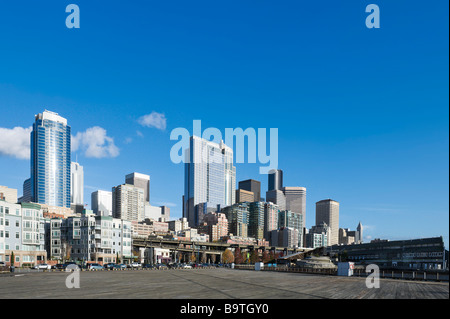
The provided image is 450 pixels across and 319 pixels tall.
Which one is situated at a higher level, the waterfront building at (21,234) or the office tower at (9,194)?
the office tower at (9,194)

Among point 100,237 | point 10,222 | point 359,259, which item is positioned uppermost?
point 10,222

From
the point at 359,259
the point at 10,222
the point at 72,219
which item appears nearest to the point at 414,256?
the point at 359,259

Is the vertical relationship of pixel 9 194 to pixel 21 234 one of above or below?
above

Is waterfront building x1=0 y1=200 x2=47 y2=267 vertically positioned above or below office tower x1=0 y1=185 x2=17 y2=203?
below

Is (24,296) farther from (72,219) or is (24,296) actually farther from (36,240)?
(72,219)

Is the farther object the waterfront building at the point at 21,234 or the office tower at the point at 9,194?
the office tower at the point at 9,194

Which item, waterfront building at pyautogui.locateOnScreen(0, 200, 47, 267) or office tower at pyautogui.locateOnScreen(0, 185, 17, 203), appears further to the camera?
office tower at pyautogui.locateOnScreen(0, 185, 17, 203)

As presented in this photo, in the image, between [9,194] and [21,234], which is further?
[9,194]
